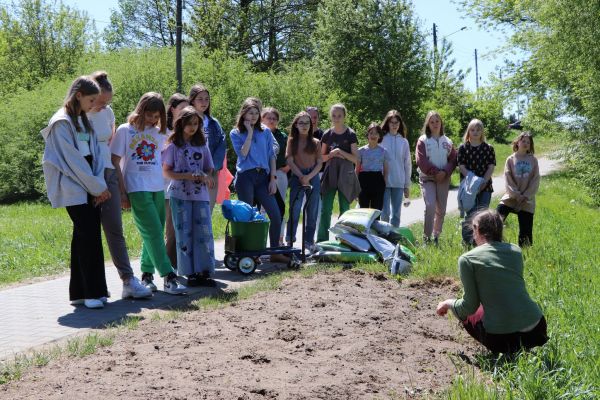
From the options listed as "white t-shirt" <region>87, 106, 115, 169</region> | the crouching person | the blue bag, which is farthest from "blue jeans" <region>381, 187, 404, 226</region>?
the crouching person

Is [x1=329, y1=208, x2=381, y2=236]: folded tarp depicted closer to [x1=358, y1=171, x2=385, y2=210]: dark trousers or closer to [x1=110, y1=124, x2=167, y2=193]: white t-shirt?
[x1=358, y1=171, x2=385, y2=210]: dark trousers

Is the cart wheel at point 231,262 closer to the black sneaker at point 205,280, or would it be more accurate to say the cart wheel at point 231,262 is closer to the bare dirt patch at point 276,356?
the black sneaker at point 205,280

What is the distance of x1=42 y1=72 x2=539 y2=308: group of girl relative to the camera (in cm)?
677

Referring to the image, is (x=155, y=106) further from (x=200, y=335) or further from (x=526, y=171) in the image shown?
(x=526, y=171)

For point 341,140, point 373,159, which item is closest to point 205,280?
point 341,140

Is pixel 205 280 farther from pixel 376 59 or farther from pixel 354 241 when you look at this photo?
pixel 376 59

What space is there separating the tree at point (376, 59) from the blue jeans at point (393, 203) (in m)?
17.2

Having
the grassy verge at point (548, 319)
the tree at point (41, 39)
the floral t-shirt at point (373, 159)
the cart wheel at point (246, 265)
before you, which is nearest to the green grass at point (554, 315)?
the grassy verge at point (548, 319)

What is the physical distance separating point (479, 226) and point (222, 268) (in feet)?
16.0

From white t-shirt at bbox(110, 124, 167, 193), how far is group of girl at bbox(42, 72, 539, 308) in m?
0.01

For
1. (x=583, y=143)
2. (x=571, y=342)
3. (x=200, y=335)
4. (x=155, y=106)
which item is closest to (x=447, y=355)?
(x=571, y=342)

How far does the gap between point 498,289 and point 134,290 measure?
12.6ft

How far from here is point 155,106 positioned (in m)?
7.52

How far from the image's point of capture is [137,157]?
7547 millimetres
